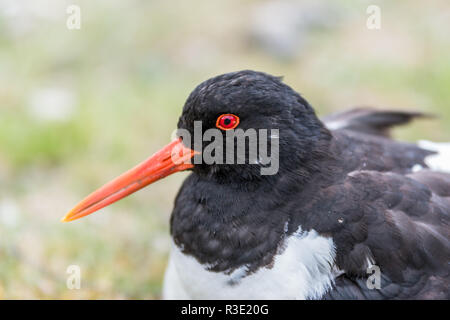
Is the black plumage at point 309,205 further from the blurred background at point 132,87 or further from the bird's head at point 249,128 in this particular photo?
the blurred background at point 132,87

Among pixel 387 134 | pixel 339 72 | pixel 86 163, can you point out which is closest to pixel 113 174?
pixel 86 163

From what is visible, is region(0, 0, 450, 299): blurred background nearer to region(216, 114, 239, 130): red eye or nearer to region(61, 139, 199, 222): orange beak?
region(61, 139, 199, 222): orange beak

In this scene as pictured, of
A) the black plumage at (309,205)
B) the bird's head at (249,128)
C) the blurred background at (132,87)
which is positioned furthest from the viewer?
the blurred background at (132,87)

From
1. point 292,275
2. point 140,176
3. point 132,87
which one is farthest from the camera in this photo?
point 132,87

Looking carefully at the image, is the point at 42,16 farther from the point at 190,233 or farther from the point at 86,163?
the point at 190,233

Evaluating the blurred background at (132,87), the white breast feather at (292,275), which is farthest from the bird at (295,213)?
the blurred background at (132,87)

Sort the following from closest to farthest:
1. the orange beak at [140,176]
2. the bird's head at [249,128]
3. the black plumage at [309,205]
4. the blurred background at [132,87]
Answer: the black plumage at [309,205] → the bird's head at [249,128] → the orange beak at [140,176] → the blurred background at [132,87]

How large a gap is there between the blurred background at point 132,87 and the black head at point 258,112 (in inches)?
63.7

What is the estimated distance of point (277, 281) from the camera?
332 cm

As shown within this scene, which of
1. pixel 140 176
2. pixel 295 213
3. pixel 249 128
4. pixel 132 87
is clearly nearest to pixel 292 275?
pixel 295 213

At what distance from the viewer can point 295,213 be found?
11.0 ft

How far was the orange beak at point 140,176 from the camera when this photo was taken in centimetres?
362

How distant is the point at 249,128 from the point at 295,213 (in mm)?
548

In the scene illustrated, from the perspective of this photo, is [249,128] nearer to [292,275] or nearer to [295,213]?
[295,213]
